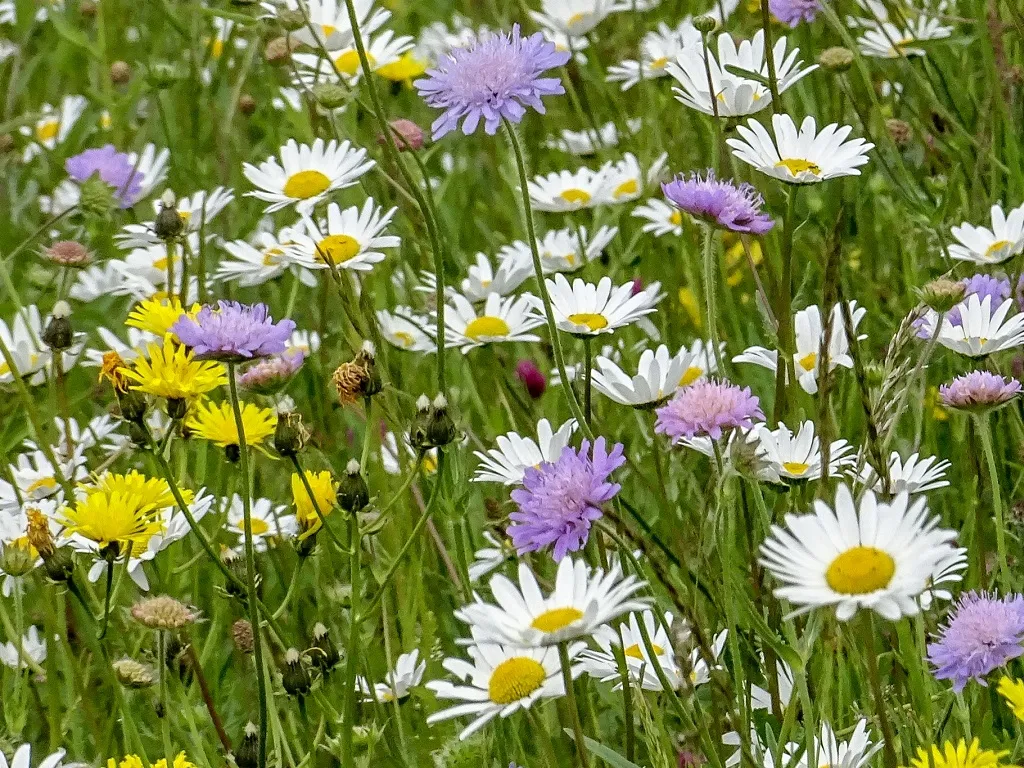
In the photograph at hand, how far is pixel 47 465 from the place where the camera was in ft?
5.38

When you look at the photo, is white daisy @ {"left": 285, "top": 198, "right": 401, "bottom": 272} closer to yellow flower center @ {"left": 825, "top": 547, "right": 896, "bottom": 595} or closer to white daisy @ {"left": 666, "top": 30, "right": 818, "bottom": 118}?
white daisy @ {"left": 666, "top": 30, "right": 818, "bottom": 118}

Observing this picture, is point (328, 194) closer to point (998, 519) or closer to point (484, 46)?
point (484, 46)

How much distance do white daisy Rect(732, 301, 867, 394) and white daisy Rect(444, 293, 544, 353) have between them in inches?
12.2

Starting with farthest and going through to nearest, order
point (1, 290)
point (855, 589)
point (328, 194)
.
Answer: point (1, 290)
point (328, 194)
point (855, 589)

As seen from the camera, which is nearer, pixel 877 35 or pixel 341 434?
pixel 341 434

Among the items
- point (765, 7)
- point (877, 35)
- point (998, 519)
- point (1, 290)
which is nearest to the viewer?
point (998, 519)

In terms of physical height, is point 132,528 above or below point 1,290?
below

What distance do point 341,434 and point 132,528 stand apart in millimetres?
814

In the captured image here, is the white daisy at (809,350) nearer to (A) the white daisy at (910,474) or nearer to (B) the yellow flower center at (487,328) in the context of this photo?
(A) the white daisy at (910,474)

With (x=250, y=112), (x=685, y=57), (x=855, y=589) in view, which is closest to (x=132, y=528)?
(x=855, y=589)

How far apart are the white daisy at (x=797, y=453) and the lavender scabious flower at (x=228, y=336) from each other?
1.30 feet

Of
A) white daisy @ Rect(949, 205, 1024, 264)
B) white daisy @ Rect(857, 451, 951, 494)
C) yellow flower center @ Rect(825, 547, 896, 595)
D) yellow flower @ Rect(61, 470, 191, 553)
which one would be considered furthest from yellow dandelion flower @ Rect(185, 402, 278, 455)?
white daisy @ Rect(949, 205, 1024, 264)

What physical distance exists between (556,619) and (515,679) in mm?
91

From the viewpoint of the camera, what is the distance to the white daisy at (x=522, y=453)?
1181 millimetres
